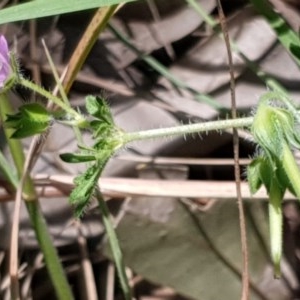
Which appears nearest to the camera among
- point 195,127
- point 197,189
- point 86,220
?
point 195,127

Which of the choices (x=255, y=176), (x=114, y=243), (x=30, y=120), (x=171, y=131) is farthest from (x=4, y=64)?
(x=114, y=243)

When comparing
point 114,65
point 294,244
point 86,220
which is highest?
point 114,65

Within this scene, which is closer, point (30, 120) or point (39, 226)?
point (30, 120)

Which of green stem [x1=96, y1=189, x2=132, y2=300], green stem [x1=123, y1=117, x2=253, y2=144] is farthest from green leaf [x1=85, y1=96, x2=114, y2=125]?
green stem [x1=96, y1=189, x2=132, y2=300]

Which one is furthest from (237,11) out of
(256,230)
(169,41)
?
(256,230)

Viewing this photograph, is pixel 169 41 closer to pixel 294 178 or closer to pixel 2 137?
pixel 2 137

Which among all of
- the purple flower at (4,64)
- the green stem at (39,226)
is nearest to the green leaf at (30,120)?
the purple flower at (4,64)

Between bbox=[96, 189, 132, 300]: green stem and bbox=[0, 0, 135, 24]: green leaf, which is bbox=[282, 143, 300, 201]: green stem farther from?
bbox=[96, 189, 132, 300]: green stem

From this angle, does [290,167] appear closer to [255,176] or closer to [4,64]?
[255,176]
